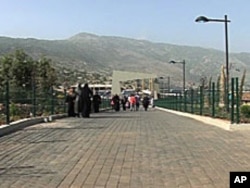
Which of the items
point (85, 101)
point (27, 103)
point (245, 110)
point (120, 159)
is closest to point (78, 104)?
point (85, 101)

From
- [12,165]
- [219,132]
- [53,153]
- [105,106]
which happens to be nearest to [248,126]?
[219,132]

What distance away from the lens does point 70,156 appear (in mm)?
12023

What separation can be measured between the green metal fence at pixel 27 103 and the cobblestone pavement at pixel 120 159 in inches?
81.8

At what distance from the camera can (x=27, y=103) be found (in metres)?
23.3

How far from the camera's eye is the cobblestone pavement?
29.9 feet

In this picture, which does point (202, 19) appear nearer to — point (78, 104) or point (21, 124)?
point (78, 104)

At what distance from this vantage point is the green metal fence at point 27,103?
19109mm

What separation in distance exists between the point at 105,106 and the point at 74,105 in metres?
21.0

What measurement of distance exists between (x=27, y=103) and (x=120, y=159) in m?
12.3

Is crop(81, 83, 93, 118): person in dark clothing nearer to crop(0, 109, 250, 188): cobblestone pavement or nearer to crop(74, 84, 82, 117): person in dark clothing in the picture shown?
crop(74, 84, 82, 117): person in dark clothing

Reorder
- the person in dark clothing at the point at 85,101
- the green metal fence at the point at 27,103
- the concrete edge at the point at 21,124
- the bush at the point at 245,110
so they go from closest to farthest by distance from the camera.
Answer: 1. the concrete edge at the point at 21,124
2. the green metal fence at the point at 27,103
3. the bush at the point at 245,110
4. the person in dark clothing at the point at 85,101

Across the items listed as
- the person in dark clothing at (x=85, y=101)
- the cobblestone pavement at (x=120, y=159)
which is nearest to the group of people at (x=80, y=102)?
the person in dark clothing at (x=85, y=101)

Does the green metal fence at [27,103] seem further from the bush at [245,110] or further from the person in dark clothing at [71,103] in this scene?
the bush at [245,110]

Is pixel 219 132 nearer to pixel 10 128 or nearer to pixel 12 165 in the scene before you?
pixel 10 128
